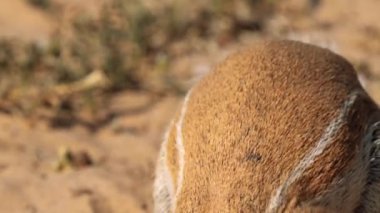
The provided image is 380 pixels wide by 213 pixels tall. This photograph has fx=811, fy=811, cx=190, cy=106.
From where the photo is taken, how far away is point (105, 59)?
7848 millimetres

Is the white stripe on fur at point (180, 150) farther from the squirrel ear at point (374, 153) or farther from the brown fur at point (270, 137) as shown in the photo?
the squirrel ear at point (374, 153)

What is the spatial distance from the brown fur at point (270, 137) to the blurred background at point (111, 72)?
5.45 ft

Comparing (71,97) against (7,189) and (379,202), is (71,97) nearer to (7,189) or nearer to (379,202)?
(7,189)

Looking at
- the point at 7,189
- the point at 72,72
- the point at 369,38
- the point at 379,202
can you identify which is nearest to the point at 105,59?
the point at 72,72

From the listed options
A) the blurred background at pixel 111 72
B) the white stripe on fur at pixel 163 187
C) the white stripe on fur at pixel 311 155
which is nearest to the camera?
the white stripe on fur at pixel 311 155

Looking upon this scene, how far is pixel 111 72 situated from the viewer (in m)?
7.88

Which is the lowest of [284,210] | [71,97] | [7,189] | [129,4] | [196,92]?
[284,210]

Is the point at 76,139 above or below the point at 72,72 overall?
below

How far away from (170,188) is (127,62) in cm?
370

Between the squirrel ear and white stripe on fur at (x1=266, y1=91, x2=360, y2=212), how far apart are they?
0.25m

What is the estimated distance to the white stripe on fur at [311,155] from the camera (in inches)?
160

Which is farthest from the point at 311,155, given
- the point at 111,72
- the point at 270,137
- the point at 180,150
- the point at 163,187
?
the point at 111,72

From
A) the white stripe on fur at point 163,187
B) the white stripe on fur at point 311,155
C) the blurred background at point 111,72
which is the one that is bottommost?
the white stripe on fur at point 311,155

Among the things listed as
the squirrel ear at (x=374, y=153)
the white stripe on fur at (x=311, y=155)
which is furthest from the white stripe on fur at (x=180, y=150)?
the squirrel ear at (x=374, y=153)
